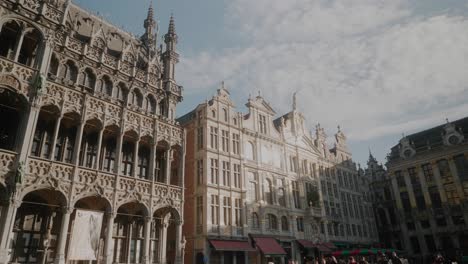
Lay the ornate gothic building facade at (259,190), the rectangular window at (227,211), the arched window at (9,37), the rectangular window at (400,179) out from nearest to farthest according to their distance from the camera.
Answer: the arched window at (9,37) → the ornate gothic building facade at (259,190) → the rectangular window at (227,211) → the rectangular window at (400,179)

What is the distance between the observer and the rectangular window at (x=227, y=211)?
31.7 meters

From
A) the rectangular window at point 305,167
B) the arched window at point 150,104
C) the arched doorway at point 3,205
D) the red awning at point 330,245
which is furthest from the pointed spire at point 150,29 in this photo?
the red awning at point 330,245

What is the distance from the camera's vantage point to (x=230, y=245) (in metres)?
29.7

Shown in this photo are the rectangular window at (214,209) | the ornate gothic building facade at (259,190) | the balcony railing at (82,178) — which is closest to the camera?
the balcony railing at (82,178)

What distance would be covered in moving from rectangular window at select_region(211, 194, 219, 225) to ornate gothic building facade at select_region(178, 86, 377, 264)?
9 cm

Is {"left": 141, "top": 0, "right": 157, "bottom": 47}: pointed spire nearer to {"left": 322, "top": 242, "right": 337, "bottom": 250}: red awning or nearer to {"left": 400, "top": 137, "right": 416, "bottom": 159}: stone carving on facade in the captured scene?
{"left": 322, "top": 242, "right": 337, "bottom": 250}: red awning

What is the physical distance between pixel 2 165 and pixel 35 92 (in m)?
4.38

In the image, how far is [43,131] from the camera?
66.4 feet

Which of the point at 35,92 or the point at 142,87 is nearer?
the point at 35,92

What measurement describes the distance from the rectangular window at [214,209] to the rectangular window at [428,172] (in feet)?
127

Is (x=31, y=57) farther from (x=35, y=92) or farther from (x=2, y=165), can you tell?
(x=2, y=165)

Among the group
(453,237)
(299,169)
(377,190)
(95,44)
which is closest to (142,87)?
(95,44)

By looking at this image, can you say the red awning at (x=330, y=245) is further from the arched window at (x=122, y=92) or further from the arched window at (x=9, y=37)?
the arched window at (x=9, y=37)

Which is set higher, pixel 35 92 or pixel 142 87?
pixel 142 87
